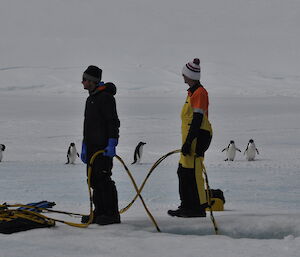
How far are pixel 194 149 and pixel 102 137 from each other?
2.55 ft

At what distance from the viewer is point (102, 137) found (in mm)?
4672

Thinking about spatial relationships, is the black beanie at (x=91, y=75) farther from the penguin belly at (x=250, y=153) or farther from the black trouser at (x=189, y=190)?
A: the penguin belly at (x=250, y=153)

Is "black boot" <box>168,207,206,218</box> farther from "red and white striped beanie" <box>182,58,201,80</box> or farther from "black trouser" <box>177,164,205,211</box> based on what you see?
"red and white striped beanie" <box>182,58,201,80</box>

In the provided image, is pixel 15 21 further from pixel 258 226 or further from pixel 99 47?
pixel 258 226

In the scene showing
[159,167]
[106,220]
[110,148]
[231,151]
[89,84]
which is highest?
[231,151]

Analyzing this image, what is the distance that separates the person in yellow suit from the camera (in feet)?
16.1

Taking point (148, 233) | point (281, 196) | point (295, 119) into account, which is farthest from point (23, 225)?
point (295, 119)

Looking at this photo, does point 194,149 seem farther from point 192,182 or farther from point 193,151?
point 192,182

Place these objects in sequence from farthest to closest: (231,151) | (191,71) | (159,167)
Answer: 1. (231,151)
2. (159,167)
3. (191,71)

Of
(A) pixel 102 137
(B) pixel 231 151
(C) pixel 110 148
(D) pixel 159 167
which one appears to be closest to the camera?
(C) pixel 110 148

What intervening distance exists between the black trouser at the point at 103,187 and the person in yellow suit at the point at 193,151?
62cm

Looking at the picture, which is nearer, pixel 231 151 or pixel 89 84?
pixel 89 84

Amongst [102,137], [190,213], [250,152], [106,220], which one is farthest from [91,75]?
[250,152]

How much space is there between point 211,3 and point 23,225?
175 m
